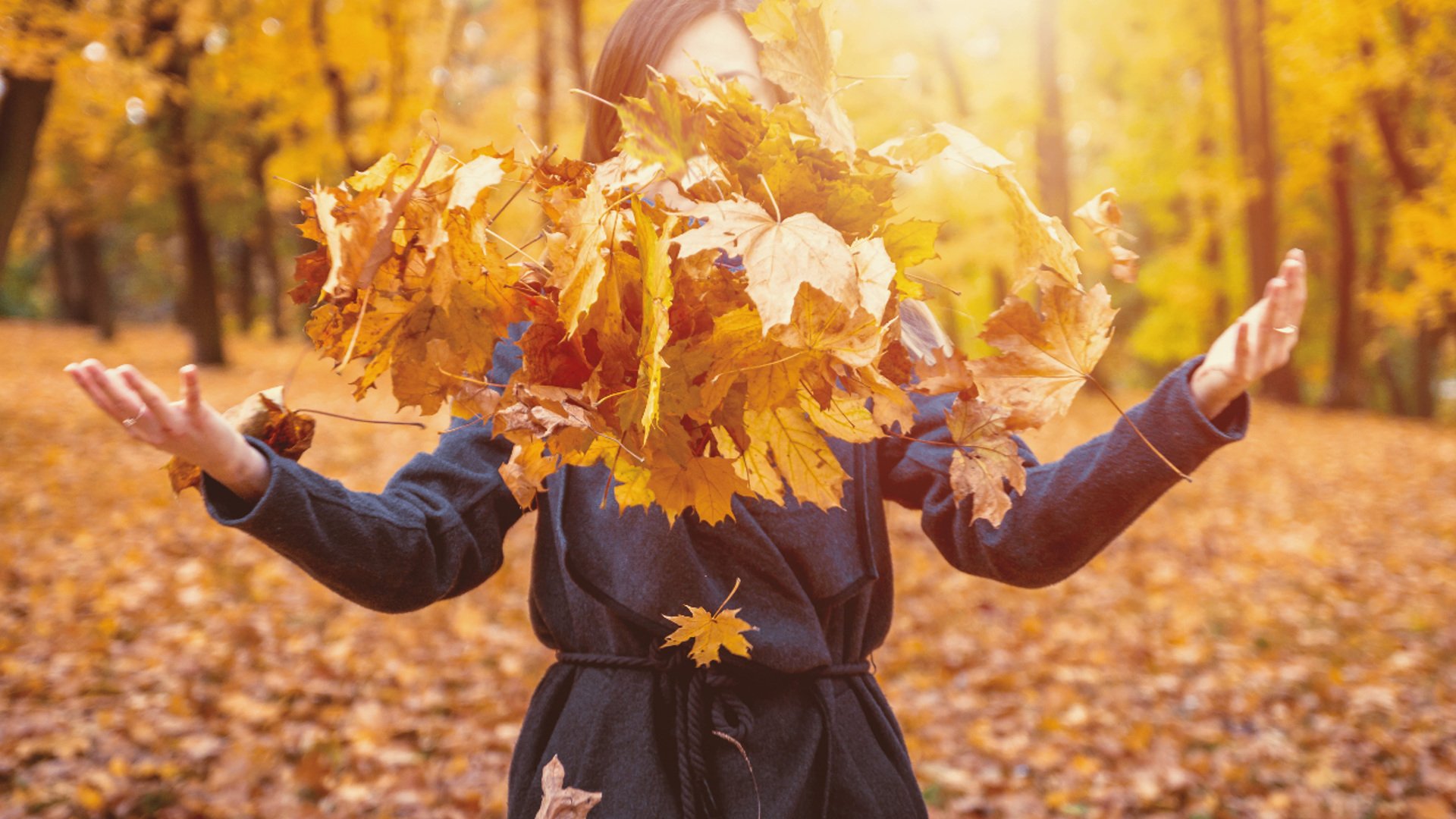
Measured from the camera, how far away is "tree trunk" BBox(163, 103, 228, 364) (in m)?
13.1

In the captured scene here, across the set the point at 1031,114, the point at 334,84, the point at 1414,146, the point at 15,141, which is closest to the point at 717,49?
the point at 15,141

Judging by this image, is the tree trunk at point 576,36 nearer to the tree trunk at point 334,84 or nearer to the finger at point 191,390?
the tree trunk at point 334,84

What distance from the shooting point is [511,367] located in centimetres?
145

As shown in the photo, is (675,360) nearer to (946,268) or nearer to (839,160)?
(839,160)

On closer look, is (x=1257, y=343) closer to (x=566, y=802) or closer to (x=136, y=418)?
(x=566, y=802)

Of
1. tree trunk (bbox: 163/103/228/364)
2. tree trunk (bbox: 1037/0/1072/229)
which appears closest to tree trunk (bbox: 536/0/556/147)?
tree trunk (bbox: 163/103/228/364)

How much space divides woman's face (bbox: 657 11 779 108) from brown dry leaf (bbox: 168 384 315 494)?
733 millimetres

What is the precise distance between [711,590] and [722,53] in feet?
2.72

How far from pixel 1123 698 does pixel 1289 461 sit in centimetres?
634

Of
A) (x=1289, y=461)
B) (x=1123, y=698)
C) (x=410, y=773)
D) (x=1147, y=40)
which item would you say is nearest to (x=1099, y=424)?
(x=1289, y=461)

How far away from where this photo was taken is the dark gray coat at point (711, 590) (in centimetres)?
127

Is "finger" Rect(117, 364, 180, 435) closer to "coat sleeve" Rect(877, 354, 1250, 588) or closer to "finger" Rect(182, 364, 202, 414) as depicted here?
"finger" Rect(182, 364, 202, 414)

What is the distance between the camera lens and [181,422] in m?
1.00

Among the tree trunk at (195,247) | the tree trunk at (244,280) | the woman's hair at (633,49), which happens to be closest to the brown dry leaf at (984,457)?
the woman's hair at (633,49)
